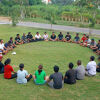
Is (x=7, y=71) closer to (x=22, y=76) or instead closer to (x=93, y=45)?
(x=22, y=76)

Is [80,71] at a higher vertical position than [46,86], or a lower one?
higher

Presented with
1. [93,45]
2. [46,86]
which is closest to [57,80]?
[46,86]

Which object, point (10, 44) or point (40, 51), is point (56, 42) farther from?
point (10, 44)

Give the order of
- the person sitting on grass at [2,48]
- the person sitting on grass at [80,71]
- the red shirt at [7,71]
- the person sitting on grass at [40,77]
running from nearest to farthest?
the person sitting on grass at [40,77] → the red shirt at [7,71] → the person sitting on grass at [80,71] → the person sitting on grass at [2,48]

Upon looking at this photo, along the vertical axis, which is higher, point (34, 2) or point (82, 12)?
point (34, 2)

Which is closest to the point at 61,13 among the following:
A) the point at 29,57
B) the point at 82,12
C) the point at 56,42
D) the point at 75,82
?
the point at 82,12

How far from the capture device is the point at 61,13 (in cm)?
3675

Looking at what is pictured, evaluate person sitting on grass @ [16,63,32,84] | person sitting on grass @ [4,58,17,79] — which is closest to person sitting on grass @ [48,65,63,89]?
person sitting on grass @ [16,63,32,84]

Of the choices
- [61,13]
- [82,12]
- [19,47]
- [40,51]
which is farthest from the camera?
[61,13]

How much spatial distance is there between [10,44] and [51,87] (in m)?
6.84

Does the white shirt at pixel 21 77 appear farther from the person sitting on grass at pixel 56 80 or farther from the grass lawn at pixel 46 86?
the person sitting on grass at pixel 56 80

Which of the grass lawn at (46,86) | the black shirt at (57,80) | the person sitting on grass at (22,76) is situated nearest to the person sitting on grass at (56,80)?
the black shirt at (57,80)

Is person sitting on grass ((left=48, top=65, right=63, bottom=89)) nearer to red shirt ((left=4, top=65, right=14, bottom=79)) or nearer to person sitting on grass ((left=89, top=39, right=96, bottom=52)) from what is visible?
red shirt ((left=4, top=65, right=14, bottom=79))

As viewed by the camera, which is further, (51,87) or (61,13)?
(61,13)
